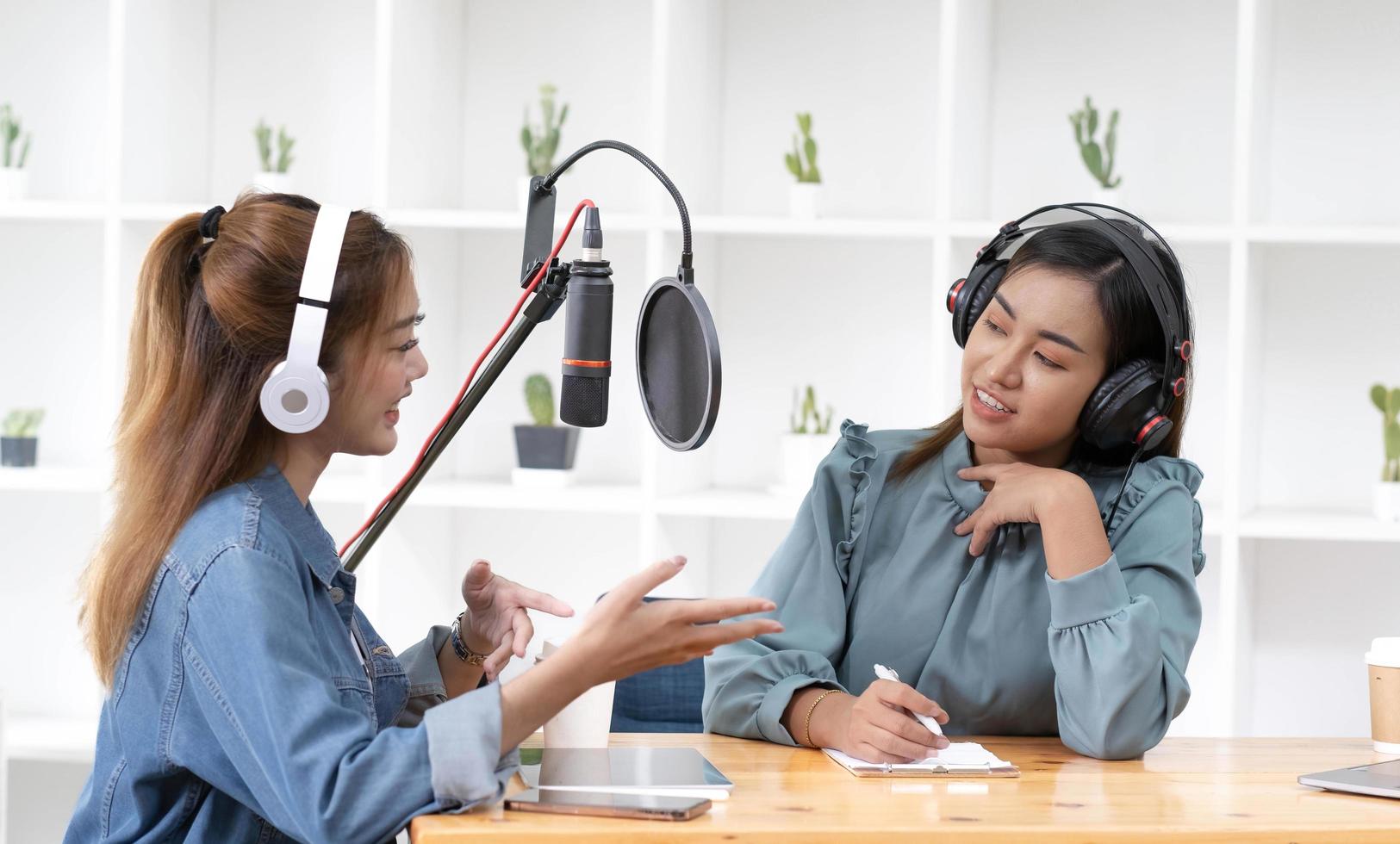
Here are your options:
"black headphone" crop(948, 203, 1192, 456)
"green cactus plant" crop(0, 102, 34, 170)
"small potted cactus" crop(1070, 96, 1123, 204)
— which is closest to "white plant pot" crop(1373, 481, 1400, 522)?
"small potted cactus" crop(1070, 96, 1123, 204)

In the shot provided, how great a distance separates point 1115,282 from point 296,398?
91 cm

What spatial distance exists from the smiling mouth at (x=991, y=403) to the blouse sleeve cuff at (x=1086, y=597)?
0.22m

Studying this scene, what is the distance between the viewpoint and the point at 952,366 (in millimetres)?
2490

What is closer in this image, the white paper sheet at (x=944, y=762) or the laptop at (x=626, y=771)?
the laptop at (x=626, y=771)

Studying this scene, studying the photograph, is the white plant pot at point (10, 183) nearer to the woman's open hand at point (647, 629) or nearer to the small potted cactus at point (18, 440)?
the small potted cactus at point (18, 440)

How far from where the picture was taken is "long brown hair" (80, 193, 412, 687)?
4.04ft

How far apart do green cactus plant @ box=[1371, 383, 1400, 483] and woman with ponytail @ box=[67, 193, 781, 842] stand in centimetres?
178

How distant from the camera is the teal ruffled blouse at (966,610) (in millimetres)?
1405

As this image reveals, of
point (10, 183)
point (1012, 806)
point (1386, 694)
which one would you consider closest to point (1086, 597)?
point (1012, 806)

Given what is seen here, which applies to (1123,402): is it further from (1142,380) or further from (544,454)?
(544,454)

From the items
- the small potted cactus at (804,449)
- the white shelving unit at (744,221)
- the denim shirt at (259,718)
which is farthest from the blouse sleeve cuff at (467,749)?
the small potted cactus at (804,449)

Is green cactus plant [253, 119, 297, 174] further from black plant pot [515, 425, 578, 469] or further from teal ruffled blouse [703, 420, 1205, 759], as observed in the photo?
teal ruffled blouse [703, 420, 1205, 759]

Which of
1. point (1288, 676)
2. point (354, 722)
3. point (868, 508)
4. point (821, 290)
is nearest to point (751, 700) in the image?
point (868, 508)

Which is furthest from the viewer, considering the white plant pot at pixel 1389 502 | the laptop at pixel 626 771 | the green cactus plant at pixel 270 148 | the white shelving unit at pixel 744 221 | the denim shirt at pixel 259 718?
the green cactus plant at pixel 270 148
